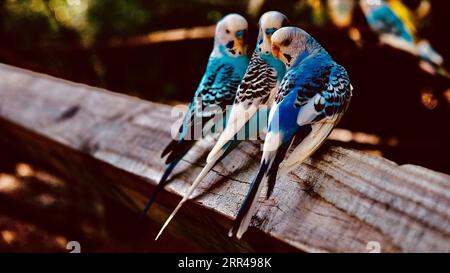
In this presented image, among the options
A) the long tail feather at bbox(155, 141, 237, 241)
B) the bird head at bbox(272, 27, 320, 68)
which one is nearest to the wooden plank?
the long tail feather at bbox(155, 141, 237, 241)

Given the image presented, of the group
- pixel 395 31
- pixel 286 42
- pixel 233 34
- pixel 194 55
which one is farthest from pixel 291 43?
pixel 194 55

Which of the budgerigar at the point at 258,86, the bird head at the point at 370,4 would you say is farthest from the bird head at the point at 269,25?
the bird head at the point at 370,4

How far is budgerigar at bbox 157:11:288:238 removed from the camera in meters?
0.74

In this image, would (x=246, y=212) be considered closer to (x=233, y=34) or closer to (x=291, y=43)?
(x=291, y=43)

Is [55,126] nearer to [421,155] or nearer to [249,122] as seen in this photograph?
[249,122]

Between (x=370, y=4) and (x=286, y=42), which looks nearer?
(x=286, y=42)

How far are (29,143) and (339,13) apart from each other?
137 centimetres

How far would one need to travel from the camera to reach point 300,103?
68cm

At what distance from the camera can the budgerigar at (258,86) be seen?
29.1 inches

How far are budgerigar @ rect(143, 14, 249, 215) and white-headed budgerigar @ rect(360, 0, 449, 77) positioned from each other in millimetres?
849

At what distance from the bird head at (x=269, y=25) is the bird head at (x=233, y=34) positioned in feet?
0.20

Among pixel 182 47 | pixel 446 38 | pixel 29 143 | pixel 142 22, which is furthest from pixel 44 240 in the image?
pixel 446 38

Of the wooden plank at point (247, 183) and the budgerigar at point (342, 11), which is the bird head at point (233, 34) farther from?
the budgerigar at point (342, 11)

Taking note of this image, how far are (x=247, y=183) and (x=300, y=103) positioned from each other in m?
0.16
